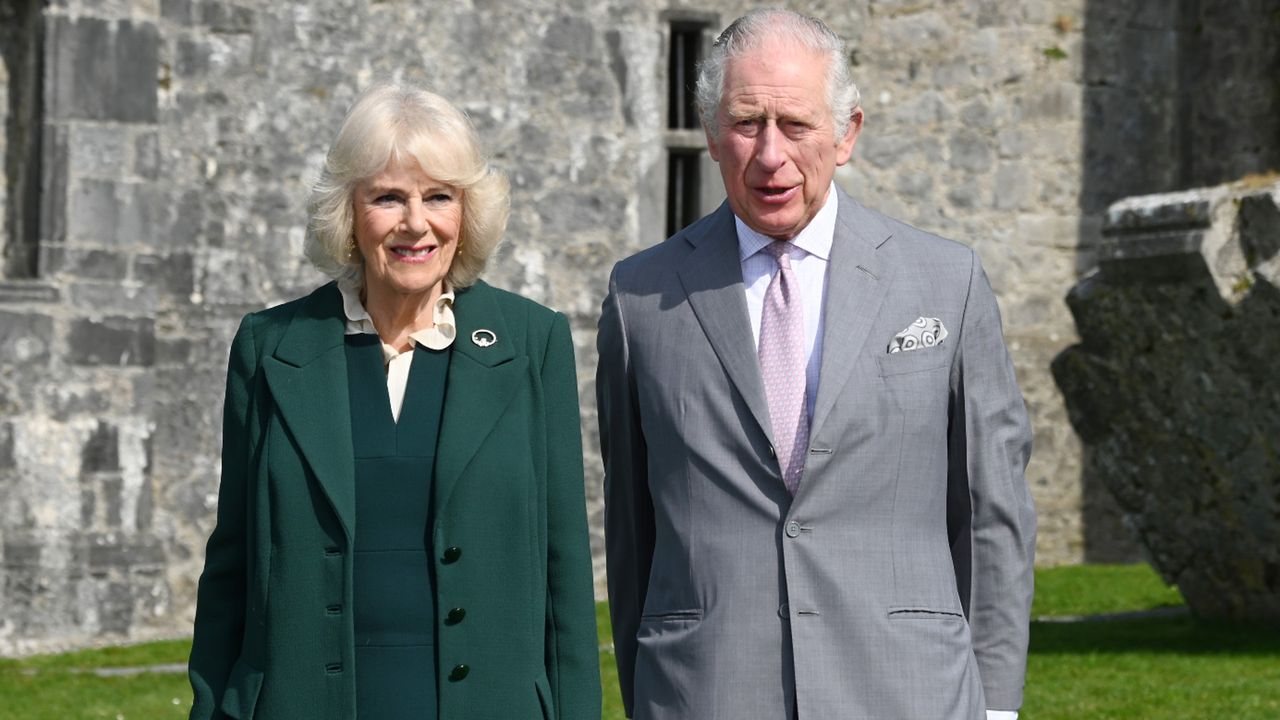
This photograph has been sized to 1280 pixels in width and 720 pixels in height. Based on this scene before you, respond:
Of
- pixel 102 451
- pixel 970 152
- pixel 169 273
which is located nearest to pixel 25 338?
pixel 102 451

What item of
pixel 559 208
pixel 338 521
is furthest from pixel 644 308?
pixel 559 208

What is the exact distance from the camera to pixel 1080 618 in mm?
10242

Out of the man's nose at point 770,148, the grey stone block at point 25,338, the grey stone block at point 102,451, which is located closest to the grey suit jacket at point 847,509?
the man's nose at point 770,148

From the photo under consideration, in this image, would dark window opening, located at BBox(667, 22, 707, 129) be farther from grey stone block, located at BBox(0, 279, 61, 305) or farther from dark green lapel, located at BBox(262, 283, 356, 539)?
dark green lapel, located at BBox(262, 283, 356, 539)

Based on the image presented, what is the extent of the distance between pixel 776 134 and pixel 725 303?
12.4 inches

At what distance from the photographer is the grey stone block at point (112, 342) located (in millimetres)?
10227

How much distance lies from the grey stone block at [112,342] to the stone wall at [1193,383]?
14.5ft

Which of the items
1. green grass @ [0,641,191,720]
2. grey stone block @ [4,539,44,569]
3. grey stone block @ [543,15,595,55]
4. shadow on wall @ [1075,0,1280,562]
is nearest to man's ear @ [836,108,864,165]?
green grass @ [0,641,191,720]

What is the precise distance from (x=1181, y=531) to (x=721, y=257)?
5790 mm

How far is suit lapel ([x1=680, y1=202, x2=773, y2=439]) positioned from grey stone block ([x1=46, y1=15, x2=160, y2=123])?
7.14 metres

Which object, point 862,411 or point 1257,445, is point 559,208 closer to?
point 1257,445

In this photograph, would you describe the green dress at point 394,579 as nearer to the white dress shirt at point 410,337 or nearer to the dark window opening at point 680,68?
the white dress shirt at point 410,337

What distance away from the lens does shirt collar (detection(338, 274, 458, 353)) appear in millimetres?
3529

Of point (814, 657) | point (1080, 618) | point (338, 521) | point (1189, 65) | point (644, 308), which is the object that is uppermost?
point (1189, 65)
